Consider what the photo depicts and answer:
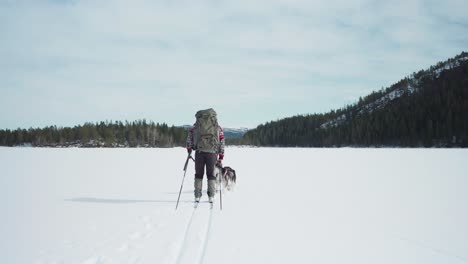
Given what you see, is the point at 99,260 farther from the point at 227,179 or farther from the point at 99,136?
the point at 99,136

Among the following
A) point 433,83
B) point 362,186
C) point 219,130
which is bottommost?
point 362,186

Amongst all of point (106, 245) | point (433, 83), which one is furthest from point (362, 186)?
point (433, 83)

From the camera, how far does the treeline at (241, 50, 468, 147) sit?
94.8 m

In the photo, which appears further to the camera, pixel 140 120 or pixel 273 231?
pixel 140 120

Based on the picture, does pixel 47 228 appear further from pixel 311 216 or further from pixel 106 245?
pixel 311 216

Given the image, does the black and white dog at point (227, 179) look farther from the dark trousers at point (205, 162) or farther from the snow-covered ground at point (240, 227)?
the dark trousers at point (205, 162)

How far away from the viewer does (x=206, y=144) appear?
909cm

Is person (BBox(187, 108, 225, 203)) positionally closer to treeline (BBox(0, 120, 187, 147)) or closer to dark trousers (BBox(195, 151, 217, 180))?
dark trousers (BBox(195, 151, 217, 180))

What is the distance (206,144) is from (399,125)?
110713mm

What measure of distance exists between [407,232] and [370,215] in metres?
1.47

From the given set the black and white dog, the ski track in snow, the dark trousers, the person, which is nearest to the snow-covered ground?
the ski track in snow

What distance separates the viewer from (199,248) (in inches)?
205

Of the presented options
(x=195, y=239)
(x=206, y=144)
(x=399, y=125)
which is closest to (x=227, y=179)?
(x=206, y=144)

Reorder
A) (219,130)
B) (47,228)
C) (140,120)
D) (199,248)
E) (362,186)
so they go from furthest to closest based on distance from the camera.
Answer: (140,120) → (362,186) → (219,130) → (47,228) → (199,248)
